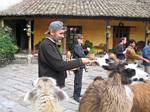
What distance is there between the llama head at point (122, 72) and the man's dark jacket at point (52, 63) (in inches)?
15.2

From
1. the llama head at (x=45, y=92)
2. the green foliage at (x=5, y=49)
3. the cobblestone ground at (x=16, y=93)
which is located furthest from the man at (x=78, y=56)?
the green foliage at (x=5, y=49)

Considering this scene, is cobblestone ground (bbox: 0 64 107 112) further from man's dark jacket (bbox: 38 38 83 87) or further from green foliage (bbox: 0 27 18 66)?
green foliage (bbox: 0 27 18 66)

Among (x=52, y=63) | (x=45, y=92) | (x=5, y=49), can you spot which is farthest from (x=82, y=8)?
(x=45, y=92)

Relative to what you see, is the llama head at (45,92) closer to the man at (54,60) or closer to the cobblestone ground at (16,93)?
the man at (54,60)

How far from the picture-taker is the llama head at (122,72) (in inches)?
203

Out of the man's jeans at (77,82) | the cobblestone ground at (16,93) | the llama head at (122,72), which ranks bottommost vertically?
the cobblestone ground at (16,93)

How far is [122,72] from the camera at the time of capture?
5.24 metres

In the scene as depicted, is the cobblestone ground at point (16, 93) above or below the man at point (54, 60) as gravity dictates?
below

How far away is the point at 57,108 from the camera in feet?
13.7

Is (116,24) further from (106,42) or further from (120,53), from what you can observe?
(120,53)

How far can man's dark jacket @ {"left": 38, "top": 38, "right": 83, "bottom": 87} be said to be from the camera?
208 inches

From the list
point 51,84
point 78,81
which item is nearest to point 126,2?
point 78,81

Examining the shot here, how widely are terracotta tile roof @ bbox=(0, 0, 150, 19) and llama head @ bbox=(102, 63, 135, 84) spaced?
23.2 meters

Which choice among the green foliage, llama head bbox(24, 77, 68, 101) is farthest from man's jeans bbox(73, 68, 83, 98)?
the green foliage
